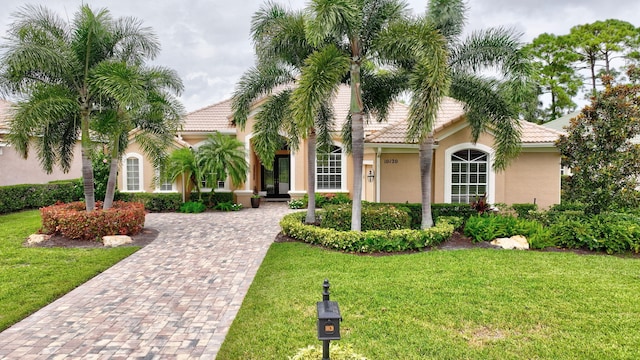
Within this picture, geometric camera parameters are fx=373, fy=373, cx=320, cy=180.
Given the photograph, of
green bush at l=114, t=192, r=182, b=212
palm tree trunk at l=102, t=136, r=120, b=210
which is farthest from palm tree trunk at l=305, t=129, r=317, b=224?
green bush at l=114, t=192, r=182, b=212

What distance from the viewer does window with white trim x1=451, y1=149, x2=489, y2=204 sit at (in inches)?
537

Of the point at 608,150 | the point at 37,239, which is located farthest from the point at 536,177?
the point at 37,239

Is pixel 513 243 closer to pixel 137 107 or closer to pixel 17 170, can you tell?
pixel 137 107

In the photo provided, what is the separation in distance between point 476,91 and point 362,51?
3.66 meters

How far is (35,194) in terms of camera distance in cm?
1753

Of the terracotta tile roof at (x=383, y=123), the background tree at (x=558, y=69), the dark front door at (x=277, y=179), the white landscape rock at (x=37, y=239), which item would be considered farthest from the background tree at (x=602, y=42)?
the white landscape rock at (x=37, y=239)

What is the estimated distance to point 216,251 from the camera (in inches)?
392

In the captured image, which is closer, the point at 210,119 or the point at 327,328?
the point at 327,328

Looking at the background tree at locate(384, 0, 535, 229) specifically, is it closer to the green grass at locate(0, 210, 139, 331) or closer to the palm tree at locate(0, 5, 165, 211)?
the green grass at locate(0, 210, 139, 331)

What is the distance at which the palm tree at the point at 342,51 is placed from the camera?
855 centimetres

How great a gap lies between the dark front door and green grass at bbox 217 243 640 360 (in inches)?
508

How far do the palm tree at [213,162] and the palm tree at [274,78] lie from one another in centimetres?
476

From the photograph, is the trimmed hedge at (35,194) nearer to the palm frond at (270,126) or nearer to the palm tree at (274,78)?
the palm tree at (274,78)

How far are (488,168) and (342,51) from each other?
7.19 metres
